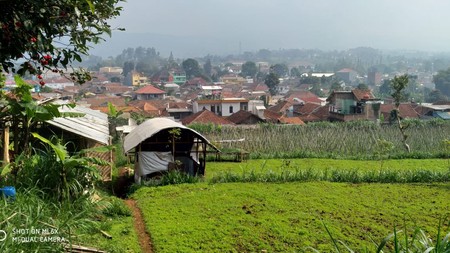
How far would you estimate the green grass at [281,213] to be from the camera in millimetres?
7798

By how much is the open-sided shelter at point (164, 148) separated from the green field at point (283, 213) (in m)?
1.19

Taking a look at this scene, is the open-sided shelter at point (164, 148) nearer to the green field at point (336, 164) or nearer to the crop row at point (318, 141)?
the green field at point (336, 164)

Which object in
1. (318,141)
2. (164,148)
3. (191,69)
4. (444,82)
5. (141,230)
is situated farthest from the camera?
(191,69)

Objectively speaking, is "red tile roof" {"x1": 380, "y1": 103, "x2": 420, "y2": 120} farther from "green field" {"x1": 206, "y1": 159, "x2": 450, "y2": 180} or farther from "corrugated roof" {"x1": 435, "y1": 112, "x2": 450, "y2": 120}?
"green field" {"x1": 206, "y1": 159, "x2": 450, "y2": 180}

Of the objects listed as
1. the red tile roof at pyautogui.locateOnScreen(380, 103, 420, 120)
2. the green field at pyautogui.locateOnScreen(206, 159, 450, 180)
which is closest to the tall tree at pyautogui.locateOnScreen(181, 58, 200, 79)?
the red tile roof at pyautogui.locateOnScreen(380, 103, 420, 120)

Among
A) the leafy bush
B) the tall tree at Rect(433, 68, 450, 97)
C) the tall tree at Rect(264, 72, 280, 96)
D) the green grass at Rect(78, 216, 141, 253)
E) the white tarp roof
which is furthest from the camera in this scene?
the tall tree at Rect(433, 68, 450, 97)

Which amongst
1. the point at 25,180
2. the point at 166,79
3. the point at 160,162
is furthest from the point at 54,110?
the point at 166,79

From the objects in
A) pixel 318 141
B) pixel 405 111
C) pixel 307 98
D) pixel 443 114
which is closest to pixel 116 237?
pixel 318 141

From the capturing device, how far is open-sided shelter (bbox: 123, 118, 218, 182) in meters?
13.0

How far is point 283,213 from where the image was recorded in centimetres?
962

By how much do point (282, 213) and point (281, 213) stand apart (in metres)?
0.02

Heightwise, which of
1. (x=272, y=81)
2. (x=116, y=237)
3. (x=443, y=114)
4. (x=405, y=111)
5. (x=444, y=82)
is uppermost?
(x=116, y=237)

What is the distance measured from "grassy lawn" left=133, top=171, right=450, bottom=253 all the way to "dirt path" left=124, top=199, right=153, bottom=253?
13cm

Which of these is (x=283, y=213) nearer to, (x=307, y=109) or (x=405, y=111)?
(x=405, y=111)
